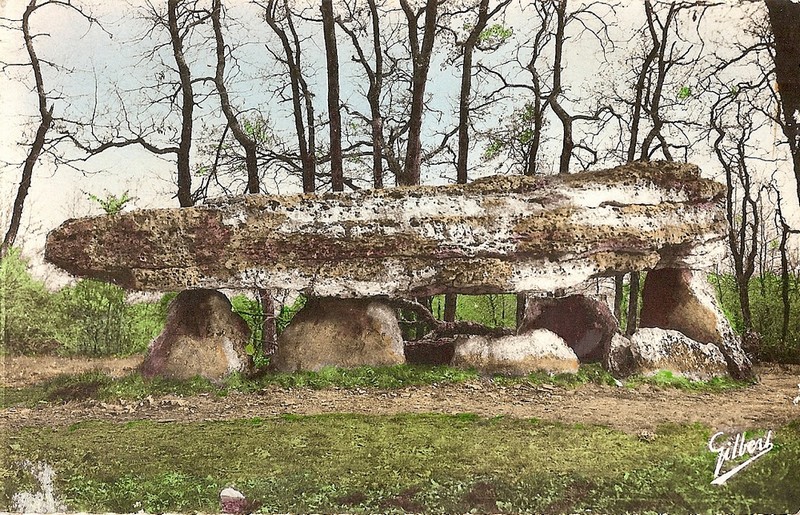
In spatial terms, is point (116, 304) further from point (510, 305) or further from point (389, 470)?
point (510, 305)

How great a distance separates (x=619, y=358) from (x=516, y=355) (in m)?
0.49

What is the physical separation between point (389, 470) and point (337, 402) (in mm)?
393

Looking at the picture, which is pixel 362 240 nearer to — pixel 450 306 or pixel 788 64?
pixel 450 306

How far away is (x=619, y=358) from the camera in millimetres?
3369

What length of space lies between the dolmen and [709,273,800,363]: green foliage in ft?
0.30

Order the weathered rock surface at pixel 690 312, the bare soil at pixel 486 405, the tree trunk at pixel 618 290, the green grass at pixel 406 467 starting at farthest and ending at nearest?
the tree trunk at pixel 618 290 < the weathered rock surface at pixel 690 312 < the bare soil at pixel 486 405 < the green grass at pixel 406 467

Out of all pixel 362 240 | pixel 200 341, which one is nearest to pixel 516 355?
pixel 362 240

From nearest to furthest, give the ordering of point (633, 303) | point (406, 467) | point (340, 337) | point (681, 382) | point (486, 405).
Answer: point (406, 467)
point (486, 405)
point (681, 382)
point (340, 337)
point (633, 303)

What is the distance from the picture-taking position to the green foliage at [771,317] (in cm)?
342

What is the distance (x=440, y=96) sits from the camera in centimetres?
349

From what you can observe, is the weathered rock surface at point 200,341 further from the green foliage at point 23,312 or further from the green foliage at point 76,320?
the green foliage at point 23,312

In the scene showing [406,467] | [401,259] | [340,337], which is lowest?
[406,467]
